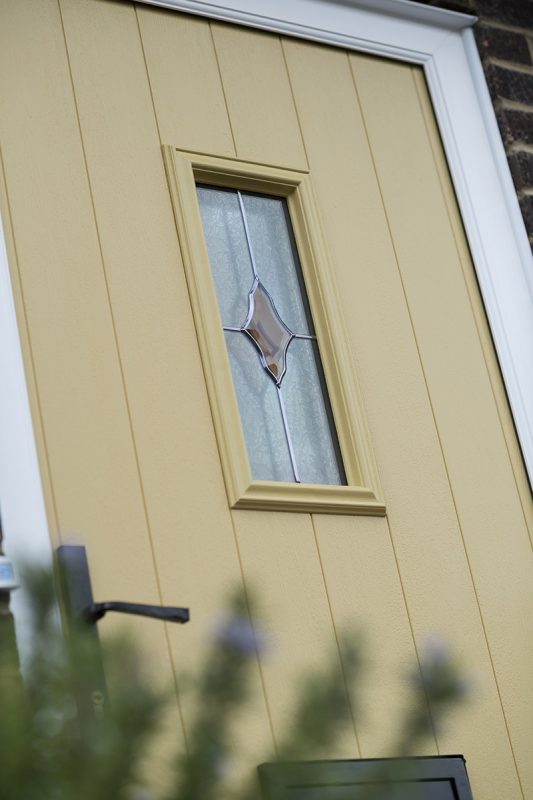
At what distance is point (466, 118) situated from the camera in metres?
3.23

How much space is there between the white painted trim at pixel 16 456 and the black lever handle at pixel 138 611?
0.41 feet

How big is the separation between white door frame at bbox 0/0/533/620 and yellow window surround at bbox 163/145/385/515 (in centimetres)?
41

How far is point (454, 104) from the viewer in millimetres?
3232

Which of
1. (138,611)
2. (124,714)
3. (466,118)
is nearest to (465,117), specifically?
(466,118)

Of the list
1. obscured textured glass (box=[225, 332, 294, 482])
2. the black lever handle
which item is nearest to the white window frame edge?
obscured textured glass (box=[225, 332, 294, 482])

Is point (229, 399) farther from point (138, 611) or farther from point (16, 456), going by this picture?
point (138, 611)

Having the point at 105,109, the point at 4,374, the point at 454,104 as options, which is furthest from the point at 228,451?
the point at 454,104

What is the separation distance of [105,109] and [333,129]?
58 cm

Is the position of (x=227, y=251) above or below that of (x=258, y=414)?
above

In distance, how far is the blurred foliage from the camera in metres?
1.05

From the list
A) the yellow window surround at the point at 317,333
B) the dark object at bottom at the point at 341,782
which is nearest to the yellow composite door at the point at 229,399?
the yellow window surround at the point at 317,333

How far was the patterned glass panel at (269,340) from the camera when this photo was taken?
8.59 feet

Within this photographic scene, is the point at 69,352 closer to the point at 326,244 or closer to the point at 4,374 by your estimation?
the point at 4,374

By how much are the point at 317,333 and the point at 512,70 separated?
1.02 meters
